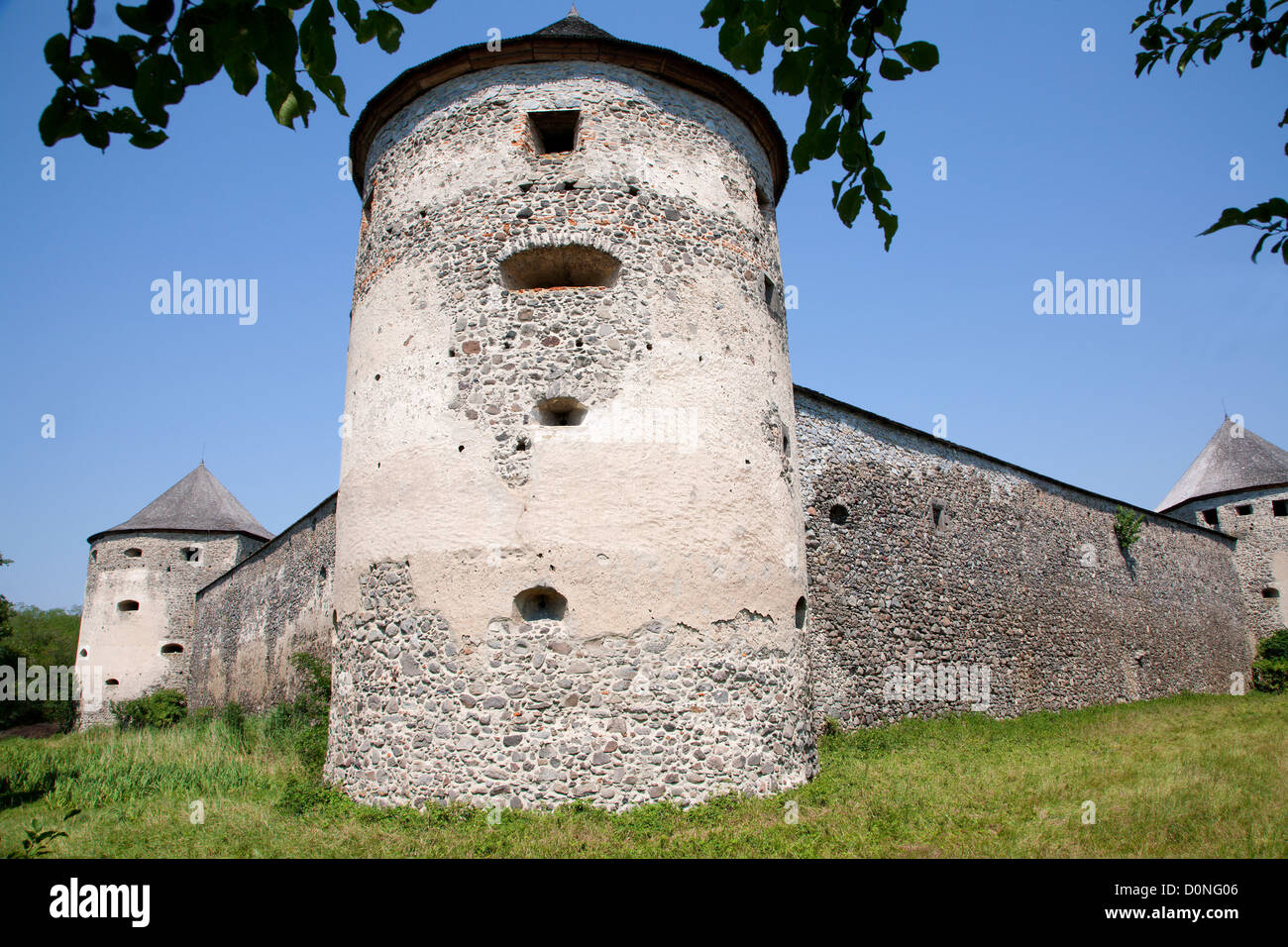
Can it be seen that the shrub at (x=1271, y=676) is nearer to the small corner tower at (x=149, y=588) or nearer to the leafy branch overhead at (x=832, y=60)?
the leafy branch overhead at (x=832, y=60)

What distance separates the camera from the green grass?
626 centimetres

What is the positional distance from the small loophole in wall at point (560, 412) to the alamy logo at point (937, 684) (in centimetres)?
722

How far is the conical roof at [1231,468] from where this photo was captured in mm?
24688

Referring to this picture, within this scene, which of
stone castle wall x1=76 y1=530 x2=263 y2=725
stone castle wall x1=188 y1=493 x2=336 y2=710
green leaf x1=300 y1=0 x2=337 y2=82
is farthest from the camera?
stone castle wall x1=76 y1=530 x2=263 y2=725

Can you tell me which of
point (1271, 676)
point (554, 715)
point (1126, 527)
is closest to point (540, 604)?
point (554, 715)

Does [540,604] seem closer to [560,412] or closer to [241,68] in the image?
[560,412]

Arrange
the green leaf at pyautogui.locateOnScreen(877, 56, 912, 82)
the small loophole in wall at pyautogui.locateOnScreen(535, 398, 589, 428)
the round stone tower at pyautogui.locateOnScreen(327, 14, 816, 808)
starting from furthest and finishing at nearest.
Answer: the small loophole in wall at pyautogui.locateOnScreen(535, 398, 589, 428), the round stone tower at pyautogui.locateOnScreen(327, 14, 816, 808), the green leaf at pyautogui.locateOnScreen(877, 56, 912, 82)

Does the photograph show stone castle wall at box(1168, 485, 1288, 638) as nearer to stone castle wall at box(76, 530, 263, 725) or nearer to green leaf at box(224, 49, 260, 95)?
green leaf at box(224, 49, 260, 95)

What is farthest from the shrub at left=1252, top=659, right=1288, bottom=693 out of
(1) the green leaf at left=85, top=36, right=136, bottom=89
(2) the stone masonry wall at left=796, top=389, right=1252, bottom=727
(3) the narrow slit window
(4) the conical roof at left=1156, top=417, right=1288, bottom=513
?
(1) the green leaf at left=85, top=36, right=136, bottom=89

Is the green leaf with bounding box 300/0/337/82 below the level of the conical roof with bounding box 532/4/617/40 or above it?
below

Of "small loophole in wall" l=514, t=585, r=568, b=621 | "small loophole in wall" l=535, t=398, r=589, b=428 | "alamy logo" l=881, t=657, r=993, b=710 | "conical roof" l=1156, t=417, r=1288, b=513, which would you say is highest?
"conical roof" l=1156, t=417, r=1288, b=513

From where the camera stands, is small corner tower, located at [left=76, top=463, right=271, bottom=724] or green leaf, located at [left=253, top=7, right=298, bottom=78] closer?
green leaf, located at [left=253, top=7, right=298, bottom=78]

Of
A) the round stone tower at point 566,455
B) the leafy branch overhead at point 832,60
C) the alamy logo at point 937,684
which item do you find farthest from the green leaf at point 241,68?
the alamy logo at point 937,684
